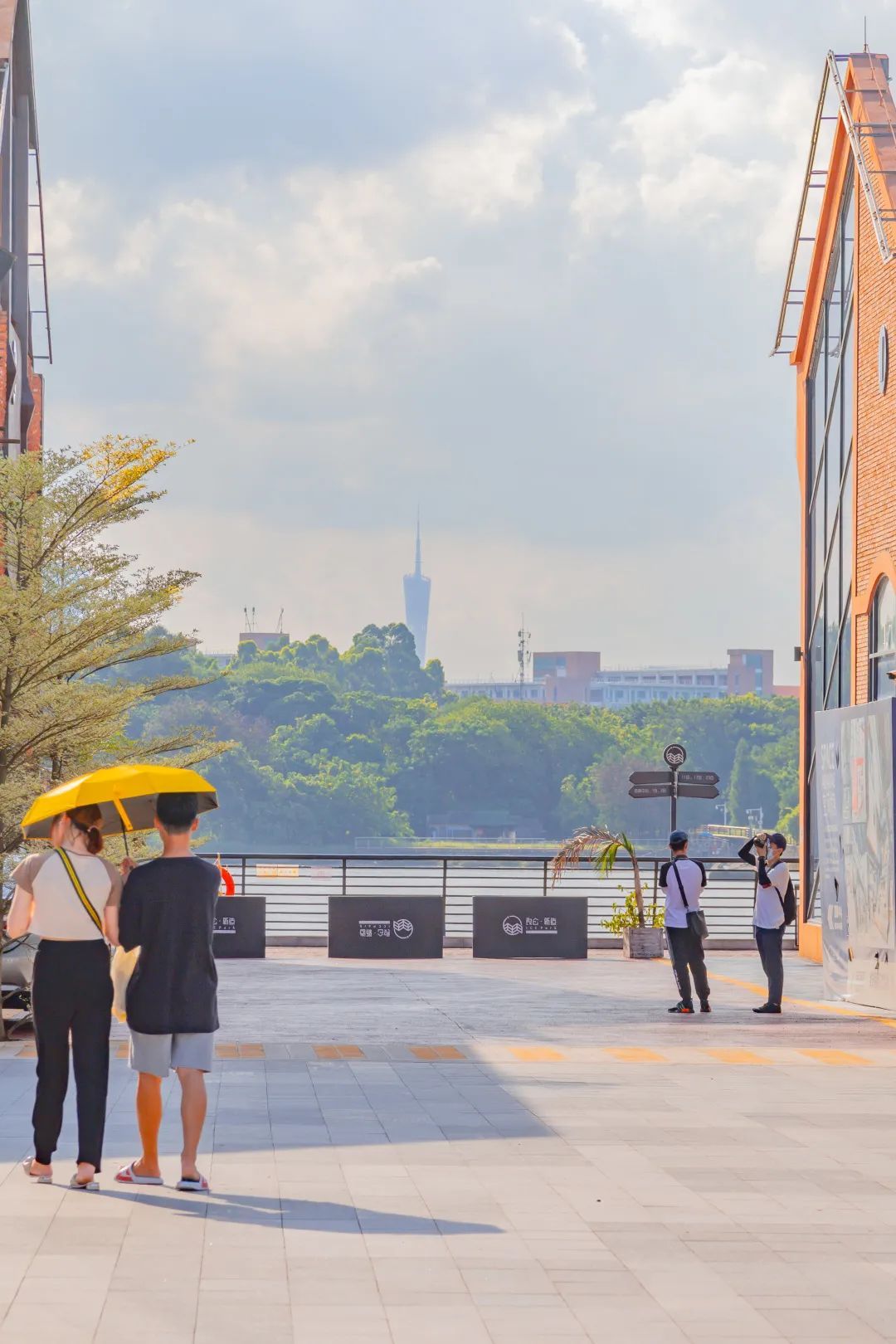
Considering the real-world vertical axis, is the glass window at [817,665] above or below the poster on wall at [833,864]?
above

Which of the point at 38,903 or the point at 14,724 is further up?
the point at 14,724

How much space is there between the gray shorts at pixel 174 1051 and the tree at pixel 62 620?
7.47 metres

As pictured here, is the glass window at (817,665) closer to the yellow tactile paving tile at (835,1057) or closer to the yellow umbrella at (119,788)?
the yellow tactile paving tile at (835,1057)

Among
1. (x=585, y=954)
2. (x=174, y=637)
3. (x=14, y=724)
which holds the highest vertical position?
(x=174, y=637)

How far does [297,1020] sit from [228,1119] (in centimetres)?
606

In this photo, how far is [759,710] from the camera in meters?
140

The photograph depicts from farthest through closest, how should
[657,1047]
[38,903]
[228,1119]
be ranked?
[657,1047]
[228,1119]
[38,903]

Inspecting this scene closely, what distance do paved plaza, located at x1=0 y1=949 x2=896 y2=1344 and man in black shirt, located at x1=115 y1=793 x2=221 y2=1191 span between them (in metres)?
0.39

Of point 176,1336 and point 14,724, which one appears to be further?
point 14,724

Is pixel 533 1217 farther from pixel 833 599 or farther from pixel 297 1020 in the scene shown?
pixel 833 599

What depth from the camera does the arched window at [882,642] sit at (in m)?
21.7

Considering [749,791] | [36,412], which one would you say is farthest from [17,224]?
[749,791]

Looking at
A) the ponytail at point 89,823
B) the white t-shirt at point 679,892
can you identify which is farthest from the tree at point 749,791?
the ponytail at point 89,823

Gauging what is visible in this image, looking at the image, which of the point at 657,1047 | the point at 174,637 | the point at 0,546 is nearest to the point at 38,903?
the point at 657,1047
